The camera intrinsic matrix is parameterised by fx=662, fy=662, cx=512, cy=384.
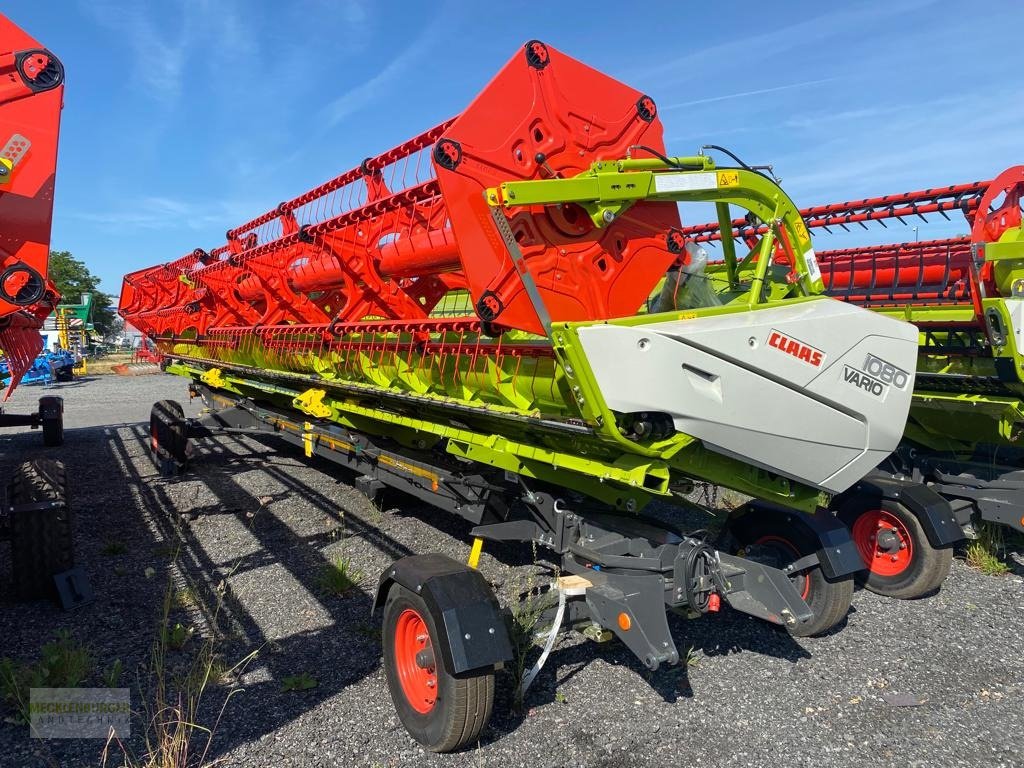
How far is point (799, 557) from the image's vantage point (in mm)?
4203

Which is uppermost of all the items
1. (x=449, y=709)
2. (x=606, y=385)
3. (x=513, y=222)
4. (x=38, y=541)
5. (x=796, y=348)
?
(x=513, y=222)

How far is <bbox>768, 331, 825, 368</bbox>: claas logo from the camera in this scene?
119 inches

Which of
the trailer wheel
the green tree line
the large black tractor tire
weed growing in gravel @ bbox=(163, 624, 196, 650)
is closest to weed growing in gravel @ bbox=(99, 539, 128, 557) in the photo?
weed growing in gravel @ bbox=(163, 624, 196, 650)

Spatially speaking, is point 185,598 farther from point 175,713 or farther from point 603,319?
point 603,319

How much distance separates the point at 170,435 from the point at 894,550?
A: 8053 millimetres

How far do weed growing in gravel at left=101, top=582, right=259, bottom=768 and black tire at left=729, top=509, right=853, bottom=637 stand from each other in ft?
10.4

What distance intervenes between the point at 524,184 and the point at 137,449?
10.2m

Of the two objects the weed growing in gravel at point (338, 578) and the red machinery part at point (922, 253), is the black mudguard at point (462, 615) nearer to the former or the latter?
the weed growing in gravel at point (338, 578)

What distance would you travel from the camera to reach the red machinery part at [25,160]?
3.11 metres

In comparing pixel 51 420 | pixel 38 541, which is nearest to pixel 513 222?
pixel 38 541

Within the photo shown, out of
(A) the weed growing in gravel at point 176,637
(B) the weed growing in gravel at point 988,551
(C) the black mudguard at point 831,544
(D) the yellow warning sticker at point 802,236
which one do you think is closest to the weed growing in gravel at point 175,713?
(A) the weed growing in gravel at point 176,637

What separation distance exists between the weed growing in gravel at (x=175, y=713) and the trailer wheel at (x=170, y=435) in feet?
15.5

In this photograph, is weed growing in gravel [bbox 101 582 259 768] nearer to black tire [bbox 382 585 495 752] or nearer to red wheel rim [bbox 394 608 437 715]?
red wheel rim [bbox 394 608 437 715]

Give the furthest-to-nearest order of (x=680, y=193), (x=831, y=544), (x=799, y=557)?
(x=799, y=557) → (x=831, y=544) → (x=680, y=193)
